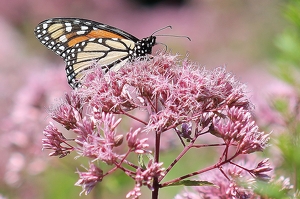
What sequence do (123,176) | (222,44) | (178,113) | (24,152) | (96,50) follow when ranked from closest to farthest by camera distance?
(178,113) → (96,50) → (123,176) → (24,152) → (222,44)

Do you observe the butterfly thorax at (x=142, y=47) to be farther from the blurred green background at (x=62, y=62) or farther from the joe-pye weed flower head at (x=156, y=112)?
the joe-pye weed flower head at (x=156, y=112)

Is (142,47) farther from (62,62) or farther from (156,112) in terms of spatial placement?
(62,62)

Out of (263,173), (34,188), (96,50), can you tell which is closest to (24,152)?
(34,188)

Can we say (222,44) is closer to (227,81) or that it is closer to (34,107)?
(34,107)

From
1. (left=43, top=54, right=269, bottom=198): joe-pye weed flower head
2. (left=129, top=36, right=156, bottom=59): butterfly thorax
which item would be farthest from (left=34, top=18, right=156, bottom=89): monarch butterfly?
(left=43, top=54, right=269, bottom=198): joe-pye weed flower head

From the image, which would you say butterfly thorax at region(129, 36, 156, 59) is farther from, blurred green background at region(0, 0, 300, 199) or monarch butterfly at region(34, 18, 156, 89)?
blurred green background at region(0, 0, 300, 199)
